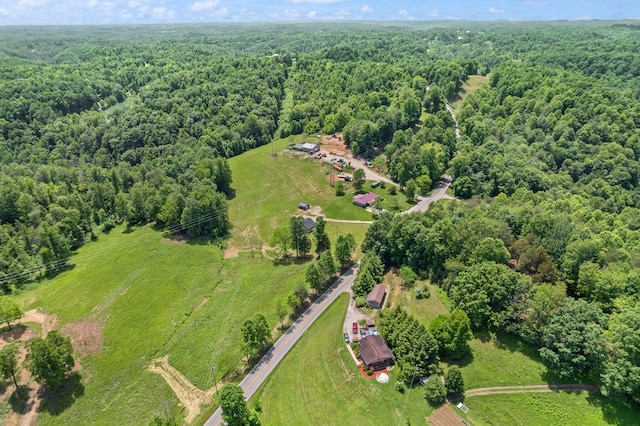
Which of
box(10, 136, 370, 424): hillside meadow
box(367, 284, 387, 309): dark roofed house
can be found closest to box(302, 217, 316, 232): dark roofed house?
box(10, 136, 370, 424): hillside meadow

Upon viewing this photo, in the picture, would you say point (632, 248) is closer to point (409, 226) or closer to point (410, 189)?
point (409, 226)

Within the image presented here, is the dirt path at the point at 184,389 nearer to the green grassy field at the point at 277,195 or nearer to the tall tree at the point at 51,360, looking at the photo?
the tall tree at the point at 51,360

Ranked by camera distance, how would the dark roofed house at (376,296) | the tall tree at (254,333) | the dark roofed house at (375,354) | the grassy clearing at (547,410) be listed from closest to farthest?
the grassy clearing at (547,410)
the dark roofed house at (375,354)
the tall tree at (254,333)
the dark roofed house at (376,296)

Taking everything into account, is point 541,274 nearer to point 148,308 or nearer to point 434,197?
point 434,197

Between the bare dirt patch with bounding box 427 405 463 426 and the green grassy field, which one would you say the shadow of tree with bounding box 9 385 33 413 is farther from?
the bare dirt patch with bounding box 427 405 463 426

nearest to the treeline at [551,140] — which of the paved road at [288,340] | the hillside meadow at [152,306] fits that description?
the hillside meadow at [152,306]

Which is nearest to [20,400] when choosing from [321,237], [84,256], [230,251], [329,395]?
[84,256]

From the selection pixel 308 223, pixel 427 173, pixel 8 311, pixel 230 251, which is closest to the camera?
pixel 8 311

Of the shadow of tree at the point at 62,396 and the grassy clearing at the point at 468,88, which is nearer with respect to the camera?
the shadow of tree at the point at 62,396
